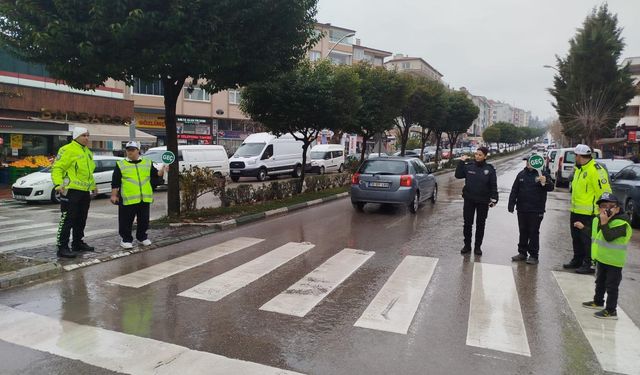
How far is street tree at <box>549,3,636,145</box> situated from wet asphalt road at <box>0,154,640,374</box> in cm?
3848

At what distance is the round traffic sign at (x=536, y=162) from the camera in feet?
25.1

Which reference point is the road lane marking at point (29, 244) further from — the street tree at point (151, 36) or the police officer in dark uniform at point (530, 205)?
the police officer in dark uniform at point (530, 205)

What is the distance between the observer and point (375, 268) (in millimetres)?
7184

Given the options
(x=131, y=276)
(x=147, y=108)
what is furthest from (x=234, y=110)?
(x=131, y=276)

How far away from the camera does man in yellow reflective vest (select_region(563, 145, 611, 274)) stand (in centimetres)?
705

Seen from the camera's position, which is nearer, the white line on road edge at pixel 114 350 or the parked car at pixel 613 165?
the white line on road edge at pixel 114 350

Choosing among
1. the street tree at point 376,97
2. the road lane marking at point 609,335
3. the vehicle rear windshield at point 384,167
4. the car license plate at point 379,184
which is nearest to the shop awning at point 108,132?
the street tree at point 376,97

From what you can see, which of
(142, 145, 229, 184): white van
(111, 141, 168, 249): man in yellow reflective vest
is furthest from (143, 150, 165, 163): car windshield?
(111, 141, 168, 249): man in yellow reflective vest

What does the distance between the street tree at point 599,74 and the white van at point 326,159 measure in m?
22.6

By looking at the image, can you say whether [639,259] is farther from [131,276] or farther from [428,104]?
[428,104]

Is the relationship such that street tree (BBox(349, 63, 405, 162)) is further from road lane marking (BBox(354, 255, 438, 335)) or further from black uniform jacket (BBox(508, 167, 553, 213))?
road lane marking (BBox(354, 255, 438, 335))

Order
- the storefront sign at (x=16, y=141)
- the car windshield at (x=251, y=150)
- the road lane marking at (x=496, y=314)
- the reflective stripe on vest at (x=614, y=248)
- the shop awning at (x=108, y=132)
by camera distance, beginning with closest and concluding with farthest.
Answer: the road lane marking at (x=496, y=314) → the reflective stripe on vest at (x=614, y=248) → the storefront sign at (x=16, y=141) → the shop awning at (x=108, y=132) → the car windshield at (x=251, y=150)

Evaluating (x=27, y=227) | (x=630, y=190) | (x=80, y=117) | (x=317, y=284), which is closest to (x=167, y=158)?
(x=27, y=227)

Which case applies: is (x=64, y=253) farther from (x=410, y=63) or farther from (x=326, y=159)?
(x=410, y=63)
